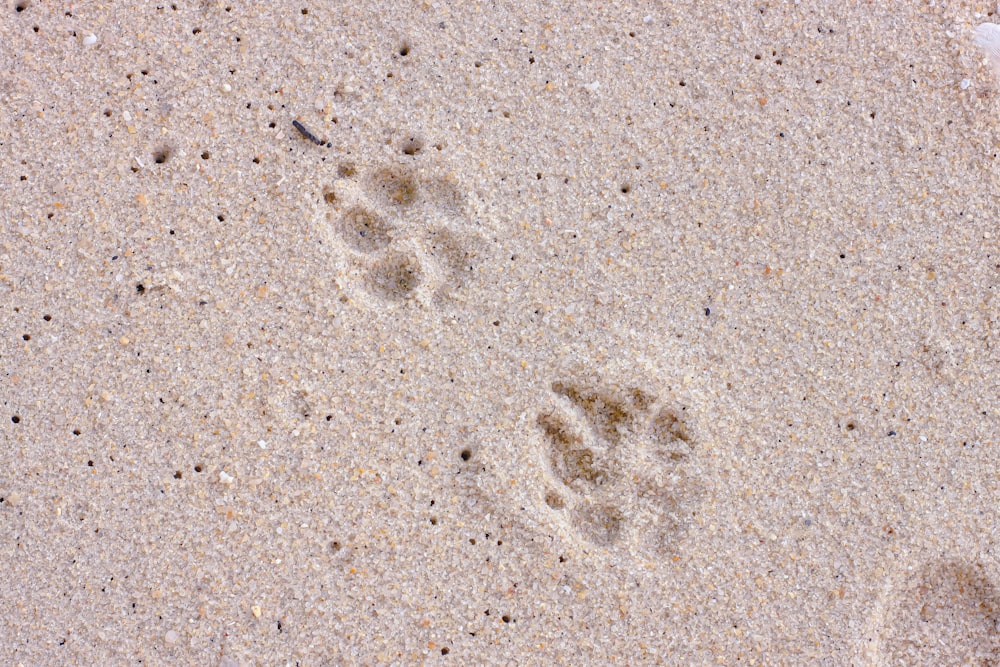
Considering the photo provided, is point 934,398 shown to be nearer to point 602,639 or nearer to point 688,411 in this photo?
point 688,411

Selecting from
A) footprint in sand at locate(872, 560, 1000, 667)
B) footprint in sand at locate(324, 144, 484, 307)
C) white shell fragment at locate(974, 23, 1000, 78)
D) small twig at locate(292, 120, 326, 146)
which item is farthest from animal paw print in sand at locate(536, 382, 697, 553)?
white shell fragment at locate(974, 23, 1000, 78)

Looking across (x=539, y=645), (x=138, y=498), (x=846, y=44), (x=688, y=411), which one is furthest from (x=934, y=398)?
(x=138, y=498)

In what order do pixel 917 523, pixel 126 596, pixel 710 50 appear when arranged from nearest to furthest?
pixel 126 596 < pixel 917 523 < pixel 710 50

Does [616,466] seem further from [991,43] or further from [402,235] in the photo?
[991,43]

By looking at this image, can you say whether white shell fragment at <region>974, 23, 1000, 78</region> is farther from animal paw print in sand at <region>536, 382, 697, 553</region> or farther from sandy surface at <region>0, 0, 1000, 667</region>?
animal paw print in sand at <region>536, 382, 697, 553</region>

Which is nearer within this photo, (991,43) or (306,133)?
(306,133)

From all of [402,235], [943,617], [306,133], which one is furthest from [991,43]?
[306,133]

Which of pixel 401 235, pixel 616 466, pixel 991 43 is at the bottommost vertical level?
pixel 616 466
